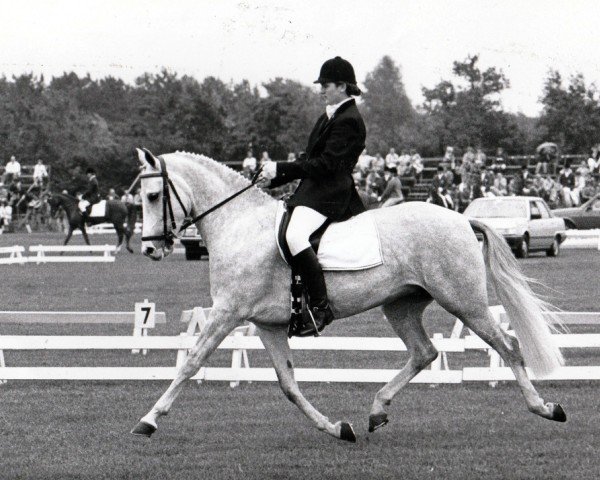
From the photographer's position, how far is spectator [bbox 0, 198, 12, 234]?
2138 inches

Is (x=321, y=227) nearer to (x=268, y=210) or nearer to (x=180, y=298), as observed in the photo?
(x=268, y=210)

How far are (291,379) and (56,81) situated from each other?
143 meters

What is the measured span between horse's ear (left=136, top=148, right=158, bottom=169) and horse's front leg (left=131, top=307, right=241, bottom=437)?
51.2 inches

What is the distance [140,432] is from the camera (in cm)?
882

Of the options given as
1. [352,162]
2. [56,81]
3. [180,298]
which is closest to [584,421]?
[352,162]

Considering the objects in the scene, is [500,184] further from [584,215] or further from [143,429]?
[143,429]

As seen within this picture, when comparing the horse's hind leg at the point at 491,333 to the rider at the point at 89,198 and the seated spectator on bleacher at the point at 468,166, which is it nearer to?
the rider at the point at 89,198

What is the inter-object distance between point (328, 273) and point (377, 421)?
49.3 inches

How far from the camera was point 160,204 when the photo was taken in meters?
9.58

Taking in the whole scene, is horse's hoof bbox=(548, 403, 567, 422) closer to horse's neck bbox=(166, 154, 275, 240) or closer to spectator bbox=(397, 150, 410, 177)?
horse's neck bbox=(166, 154, 275, 240)

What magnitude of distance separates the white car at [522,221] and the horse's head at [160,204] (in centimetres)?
2427

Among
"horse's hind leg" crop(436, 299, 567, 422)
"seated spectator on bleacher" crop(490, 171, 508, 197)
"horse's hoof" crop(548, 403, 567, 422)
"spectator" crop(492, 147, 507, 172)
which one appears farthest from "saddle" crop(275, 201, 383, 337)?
"spectator" crop(492, 147, 507, 172)

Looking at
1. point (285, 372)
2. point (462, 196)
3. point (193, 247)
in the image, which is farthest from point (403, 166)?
point (285, 372)

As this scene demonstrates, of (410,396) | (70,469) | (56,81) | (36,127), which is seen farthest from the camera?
(56,81)
